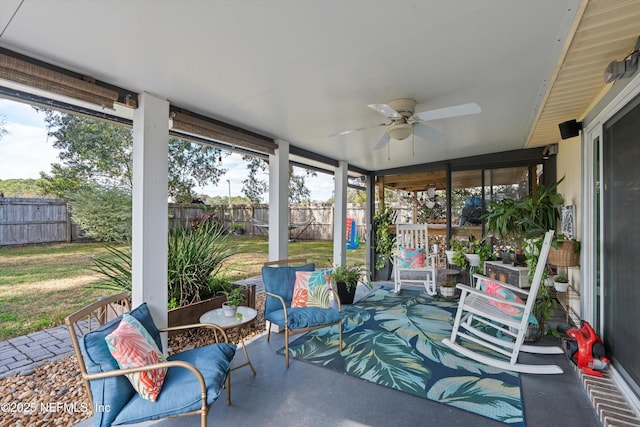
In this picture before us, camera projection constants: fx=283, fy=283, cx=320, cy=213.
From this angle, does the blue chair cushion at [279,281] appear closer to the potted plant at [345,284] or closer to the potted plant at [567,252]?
the potted plant at [345,284]

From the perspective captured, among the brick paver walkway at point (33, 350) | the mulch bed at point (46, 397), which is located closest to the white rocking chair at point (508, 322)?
the mulch bed at point (46, 397)

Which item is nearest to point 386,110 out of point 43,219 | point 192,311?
point 192,311

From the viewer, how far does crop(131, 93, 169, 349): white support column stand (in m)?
2.21

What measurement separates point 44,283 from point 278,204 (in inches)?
135

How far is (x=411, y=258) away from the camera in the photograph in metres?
4.51

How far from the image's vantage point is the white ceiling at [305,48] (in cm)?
132

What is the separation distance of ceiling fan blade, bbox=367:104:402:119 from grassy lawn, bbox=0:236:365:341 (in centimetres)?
231

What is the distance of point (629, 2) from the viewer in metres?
1.25

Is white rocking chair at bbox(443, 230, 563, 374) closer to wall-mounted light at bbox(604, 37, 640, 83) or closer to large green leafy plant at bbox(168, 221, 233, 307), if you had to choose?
wall-mounted light at bbox(604, 37, 640, 83)

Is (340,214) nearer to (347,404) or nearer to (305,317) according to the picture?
(305,317)

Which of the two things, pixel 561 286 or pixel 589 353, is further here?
pixel 561 286

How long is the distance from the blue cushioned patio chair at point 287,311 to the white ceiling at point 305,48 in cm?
162

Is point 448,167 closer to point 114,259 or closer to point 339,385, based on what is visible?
point 339,385

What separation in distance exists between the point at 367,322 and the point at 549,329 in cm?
177
